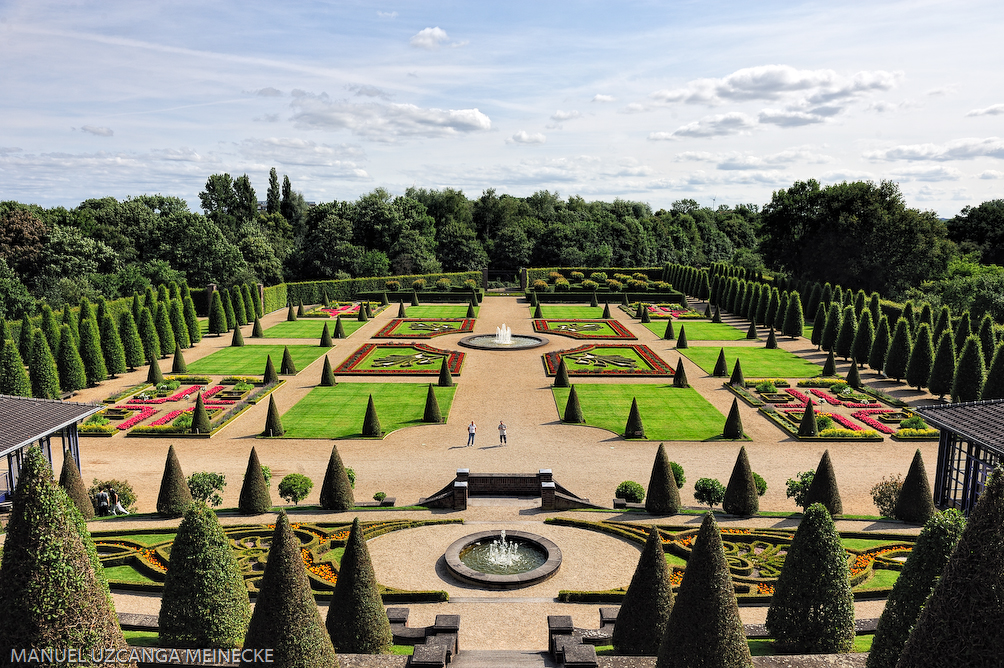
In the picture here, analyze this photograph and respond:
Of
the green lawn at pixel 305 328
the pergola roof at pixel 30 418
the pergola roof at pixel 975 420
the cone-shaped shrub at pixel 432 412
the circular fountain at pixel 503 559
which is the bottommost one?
the circular fountain at pixel 503 559

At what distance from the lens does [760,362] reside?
46562 mm

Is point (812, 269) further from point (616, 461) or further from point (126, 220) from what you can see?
point (126, 220)

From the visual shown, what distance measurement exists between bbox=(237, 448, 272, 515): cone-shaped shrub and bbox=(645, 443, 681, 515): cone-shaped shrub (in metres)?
12.1

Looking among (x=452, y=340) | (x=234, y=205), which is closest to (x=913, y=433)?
(x=452, y=340)

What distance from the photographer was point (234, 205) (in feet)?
350

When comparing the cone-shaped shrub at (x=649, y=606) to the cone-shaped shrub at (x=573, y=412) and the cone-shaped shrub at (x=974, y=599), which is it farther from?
the cone-shaped shrub at (x=573, y=412)

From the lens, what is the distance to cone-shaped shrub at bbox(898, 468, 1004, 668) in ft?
24.3

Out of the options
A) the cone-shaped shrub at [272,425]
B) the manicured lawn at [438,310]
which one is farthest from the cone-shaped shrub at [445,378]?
the manicured lawn at [438,310]

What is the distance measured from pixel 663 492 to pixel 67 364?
33.5 meters

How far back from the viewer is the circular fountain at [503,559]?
17312 millimetres

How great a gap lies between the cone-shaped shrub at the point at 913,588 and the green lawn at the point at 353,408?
2285 centimetres

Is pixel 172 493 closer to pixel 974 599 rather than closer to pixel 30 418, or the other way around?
pixel 30 418

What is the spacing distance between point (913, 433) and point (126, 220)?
82.0 m

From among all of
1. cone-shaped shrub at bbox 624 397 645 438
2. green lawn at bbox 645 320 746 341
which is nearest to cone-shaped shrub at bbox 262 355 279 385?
cone-shaped shrub at bbox 624 397 645 438
